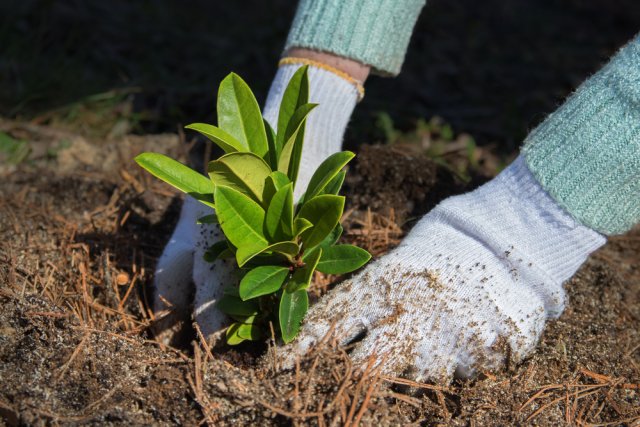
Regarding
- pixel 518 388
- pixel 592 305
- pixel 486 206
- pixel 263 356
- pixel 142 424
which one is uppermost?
pixel 486 206

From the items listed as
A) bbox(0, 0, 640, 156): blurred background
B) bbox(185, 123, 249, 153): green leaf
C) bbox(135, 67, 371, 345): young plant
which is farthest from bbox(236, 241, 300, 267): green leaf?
bbox(0, 0, 640, 156): blurred background

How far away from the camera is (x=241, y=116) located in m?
1.47

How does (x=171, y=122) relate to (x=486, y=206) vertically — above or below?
below

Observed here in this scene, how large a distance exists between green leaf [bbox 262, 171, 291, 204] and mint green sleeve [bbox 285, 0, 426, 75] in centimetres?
63

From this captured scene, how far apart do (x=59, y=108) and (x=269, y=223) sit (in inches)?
72.9

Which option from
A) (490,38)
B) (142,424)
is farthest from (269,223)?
(490,38)

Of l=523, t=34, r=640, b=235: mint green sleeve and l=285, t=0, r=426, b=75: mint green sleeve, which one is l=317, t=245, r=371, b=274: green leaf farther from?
l=285, t=0, r=426, b=75: mint green sleeve

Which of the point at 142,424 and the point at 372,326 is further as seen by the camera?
the point at 372,326

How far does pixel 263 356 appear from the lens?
1550 millimetres

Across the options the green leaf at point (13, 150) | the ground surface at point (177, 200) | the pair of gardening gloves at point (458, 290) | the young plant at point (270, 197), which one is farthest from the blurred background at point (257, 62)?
the young plant at point (270, 197)

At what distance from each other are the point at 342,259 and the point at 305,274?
9 centimetres

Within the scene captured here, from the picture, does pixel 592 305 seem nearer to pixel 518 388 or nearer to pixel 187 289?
pixel 518 388

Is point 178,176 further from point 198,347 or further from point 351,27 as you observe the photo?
point 351,27

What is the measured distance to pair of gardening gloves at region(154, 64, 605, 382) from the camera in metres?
1.54
